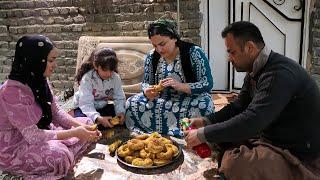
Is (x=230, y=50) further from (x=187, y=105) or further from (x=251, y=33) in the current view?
(x=187, y=105)

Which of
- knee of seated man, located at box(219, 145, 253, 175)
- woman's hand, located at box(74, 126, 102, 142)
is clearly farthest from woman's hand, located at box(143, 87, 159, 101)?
knee of seated man, located at box(219, 145, 253, 175)

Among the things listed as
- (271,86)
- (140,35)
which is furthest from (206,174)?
(140,35)

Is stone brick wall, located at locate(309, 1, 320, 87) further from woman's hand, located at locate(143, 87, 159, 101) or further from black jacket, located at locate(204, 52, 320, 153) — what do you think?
black jacket, located at locate(204, 52, 320, 153)

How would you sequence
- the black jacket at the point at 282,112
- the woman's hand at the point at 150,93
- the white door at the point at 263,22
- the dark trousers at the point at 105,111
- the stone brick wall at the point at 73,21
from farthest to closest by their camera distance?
the stone brick wall at the point at 73,21, the white door at the point at 263,22, the dark trousers at the point at 105,111, the woman's hand at the point at 150,93, the black jacket at the point at 282,112

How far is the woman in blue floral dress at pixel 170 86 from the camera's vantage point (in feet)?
11.6

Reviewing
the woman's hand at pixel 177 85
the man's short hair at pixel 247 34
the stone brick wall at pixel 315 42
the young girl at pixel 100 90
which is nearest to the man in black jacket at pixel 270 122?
the man's short hair at pixel 247 34

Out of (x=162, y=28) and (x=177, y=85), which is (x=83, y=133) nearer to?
(x=177, y=85)

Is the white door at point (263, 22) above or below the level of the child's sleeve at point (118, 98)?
above

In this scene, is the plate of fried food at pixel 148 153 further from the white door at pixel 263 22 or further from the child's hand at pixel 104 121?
the white door at pixel 263 22

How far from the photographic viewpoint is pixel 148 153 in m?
2.93

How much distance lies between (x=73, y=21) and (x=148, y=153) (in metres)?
3.34

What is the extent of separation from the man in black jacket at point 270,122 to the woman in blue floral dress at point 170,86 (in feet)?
3.30

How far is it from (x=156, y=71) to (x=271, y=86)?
1.72m

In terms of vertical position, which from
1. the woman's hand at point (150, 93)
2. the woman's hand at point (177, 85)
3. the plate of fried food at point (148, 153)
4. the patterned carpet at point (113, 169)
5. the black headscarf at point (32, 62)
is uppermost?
the black headscarf at point (32, 62)
